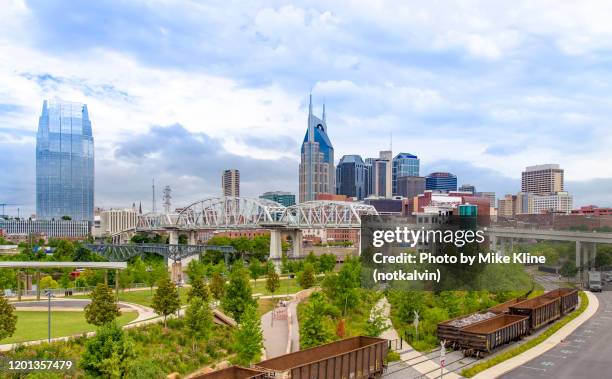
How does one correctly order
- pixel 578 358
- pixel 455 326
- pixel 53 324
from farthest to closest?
pixel 53 324, pixel 455 326, pixel 578 358

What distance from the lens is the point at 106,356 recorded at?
27.0m

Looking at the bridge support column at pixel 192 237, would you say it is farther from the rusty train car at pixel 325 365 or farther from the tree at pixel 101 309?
the rusty train car at pixel 325 365

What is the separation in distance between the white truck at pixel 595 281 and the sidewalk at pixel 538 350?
19249 millimetres

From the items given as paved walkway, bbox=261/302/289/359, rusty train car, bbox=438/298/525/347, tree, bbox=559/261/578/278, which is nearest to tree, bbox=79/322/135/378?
paved walkway, bbox=261/302/289/359

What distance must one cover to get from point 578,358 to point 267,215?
106426mm

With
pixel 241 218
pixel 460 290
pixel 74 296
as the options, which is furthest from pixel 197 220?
pixel 460 290

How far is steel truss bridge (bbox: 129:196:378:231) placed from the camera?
141375 millimetres

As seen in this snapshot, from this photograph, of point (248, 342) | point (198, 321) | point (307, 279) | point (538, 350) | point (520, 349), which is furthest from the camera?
point (307, 279)

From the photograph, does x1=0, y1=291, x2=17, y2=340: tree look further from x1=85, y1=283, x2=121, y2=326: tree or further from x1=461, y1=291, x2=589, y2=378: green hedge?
x1=461, y1=291, x2=589, y2=378: green hedge

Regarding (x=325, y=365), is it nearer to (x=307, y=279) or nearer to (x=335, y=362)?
(x=335, y=362)

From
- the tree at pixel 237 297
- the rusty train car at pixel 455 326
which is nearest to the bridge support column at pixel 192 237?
the tree at pixel 237 297

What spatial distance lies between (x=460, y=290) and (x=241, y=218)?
11470 cm

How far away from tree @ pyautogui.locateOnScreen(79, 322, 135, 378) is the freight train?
2270 centimetres

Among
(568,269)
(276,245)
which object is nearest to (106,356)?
(568,269)
